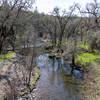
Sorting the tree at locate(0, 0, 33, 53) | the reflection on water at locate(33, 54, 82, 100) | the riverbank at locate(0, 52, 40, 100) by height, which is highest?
the tree at locate(0, 0, 33, 53)

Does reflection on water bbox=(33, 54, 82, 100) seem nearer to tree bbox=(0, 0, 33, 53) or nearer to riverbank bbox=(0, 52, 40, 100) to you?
riverbank bbox=(0, 52, 40, 100)

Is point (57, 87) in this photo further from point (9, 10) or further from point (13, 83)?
point (9, 10)

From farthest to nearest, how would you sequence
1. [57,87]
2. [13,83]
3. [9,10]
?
[9,10] → [57,87] → [13,83]

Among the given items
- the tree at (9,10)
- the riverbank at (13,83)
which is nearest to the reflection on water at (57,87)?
the riverbank at (13,83)

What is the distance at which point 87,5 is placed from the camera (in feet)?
111

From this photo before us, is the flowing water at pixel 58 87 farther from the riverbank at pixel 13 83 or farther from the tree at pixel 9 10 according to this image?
the tree at pixel 9 10

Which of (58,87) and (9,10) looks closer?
(58,87)

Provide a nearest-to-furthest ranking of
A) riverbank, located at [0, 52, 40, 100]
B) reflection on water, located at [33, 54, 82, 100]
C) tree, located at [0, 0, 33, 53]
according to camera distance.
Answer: riverbank, located at [0, 52, 40, 100]
reflection on water, located at [33, 54, 82, 100]
tree, located at [0, 0, 33, 53]

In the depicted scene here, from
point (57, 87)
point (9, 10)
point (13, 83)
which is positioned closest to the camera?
point (13, 83)

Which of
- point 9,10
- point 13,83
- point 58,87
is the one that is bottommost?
point 58,87

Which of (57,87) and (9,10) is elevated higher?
(9,10)

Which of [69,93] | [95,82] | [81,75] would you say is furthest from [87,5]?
[69,93]

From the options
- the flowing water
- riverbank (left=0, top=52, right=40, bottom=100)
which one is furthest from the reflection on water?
riverbank (left=0, top=52, right=40, bottom=100)

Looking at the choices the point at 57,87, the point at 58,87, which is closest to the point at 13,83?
the point at 57,87
